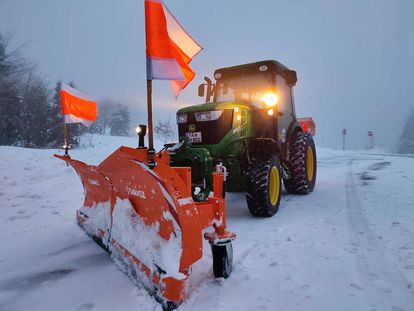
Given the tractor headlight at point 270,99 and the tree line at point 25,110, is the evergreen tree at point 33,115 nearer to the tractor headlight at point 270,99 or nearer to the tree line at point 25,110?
the tree line at point 25,110

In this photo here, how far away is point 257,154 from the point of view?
17.0 ft

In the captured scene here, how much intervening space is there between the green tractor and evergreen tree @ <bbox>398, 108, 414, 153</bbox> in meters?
65.9

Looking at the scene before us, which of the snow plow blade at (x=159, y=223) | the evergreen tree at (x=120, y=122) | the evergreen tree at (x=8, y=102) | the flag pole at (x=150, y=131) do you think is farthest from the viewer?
the evergreen tree at (x=120, y=122)

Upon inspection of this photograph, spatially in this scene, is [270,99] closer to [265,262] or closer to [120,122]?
[265,262]

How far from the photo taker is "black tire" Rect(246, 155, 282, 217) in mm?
4523

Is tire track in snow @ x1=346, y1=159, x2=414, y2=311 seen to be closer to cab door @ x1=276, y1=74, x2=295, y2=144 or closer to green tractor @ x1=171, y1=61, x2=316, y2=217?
green tractor @ x1=171, y1=61, x2=316, y2=217

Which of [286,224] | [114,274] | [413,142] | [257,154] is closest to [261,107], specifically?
[257,154]

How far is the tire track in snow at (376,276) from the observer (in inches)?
94.0

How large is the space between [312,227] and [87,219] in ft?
9.74

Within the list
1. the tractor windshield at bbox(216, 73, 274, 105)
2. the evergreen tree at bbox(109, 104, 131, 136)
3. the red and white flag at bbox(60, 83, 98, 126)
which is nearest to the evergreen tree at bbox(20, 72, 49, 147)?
the red and white flag at bbox(60, 83, 98, 126)

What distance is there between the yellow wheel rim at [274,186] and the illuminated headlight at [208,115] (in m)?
1.19

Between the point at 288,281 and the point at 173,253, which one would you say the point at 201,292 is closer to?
the point at 173,253

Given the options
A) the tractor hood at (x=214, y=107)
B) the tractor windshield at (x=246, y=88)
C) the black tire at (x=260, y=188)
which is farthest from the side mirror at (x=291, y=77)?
the black tire at (x=260, y=188)

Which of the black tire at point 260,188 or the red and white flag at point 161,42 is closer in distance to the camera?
the red and white flag at point 161,42
